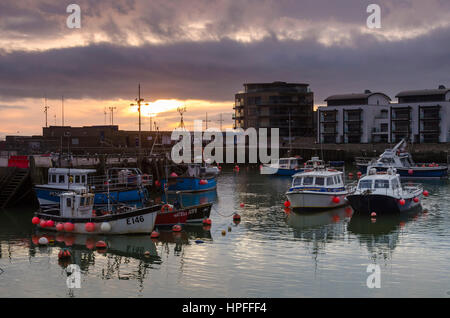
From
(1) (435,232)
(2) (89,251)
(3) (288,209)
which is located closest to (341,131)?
(3) (288,209)

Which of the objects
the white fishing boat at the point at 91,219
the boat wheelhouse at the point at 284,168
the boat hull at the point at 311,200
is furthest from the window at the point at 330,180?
the boat wheelhouse at the point at 284,168

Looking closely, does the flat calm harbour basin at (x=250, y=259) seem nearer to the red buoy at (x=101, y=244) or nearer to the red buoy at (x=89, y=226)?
the red buoy at (x=101, y=244)

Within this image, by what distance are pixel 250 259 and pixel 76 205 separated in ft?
37.8

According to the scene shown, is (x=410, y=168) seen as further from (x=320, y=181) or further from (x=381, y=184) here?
(x=320, y=181)

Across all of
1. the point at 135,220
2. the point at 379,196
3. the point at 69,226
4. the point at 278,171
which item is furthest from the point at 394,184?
the point at 278,171

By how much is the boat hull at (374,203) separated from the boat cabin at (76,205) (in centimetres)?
1805

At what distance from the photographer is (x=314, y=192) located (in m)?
38.3

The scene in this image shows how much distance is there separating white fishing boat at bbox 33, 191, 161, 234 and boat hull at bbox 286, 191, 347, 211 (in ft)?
40.4

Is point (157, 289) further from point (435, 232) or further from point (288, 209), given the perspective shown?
point (288, 209)

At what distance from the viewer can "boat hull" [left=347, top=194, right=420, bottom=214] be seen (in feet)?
119

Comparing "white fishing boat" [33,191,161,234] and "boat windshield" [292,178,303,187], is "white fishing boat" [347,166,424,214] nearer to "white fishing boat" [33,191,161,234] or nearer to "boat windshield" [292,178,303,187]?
"boat windshield" [292,178,303,187]

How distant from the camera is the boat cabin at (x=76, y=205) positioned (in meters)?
30.5

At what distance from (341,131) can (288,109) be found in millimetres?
21031
